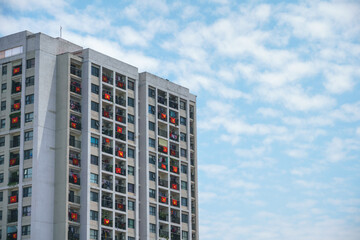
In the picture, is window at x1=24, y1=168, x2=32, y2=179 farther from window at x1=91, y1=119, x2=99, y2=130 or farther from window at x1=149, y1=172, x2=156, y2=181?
window at x1=149, y1=172, x2=156, y2=181

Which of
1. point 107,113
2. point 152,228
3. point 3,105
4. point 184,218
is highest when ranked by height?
point 3,105

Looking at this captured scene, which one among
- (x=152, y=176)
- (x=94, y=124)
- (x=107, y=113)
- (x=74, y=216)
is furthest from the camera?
(x=152, y=176)

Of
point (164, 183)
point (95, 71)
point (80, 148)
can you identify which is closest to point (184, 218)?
point (164, 183)

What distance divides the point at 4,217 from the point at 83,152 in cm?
1404

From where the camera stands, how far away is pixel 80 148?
124562mm

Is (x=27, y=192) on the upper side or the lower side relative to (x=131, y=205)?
lower

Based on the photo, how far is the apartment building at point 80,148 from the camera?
120 m

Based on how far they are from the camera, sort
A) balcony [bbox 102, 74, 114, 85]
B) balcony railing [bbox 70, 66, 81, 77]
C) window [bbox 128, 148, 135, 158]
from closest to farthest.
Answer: balcony railing [bbox 70, 66, 81, 77] → balcony [bbox 102, 74, 114, 85] → window [bbox 128, 148, 135, 158]

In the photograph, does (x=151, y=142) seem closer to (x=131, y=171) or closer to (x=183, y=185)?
(x=131, y=171)

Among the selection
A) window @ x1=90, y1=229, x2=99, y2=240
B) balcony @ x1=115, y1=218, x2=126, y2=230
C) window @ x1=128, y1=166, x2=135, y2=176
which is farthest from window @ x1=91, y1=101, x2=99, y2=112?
window @ x1=90, y1=229, x2=99, y2=240

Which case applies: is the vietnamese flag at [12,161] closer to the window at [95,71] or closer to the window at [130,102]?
the window at [95,71]

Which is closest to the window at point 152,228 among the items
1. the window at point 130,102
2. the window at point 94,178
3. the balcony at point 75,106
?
the window at point 94,178

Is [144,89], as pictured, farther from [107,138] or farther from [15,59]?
[15,59]

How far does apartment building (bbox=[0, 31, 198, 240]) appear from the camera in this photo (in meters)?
120
